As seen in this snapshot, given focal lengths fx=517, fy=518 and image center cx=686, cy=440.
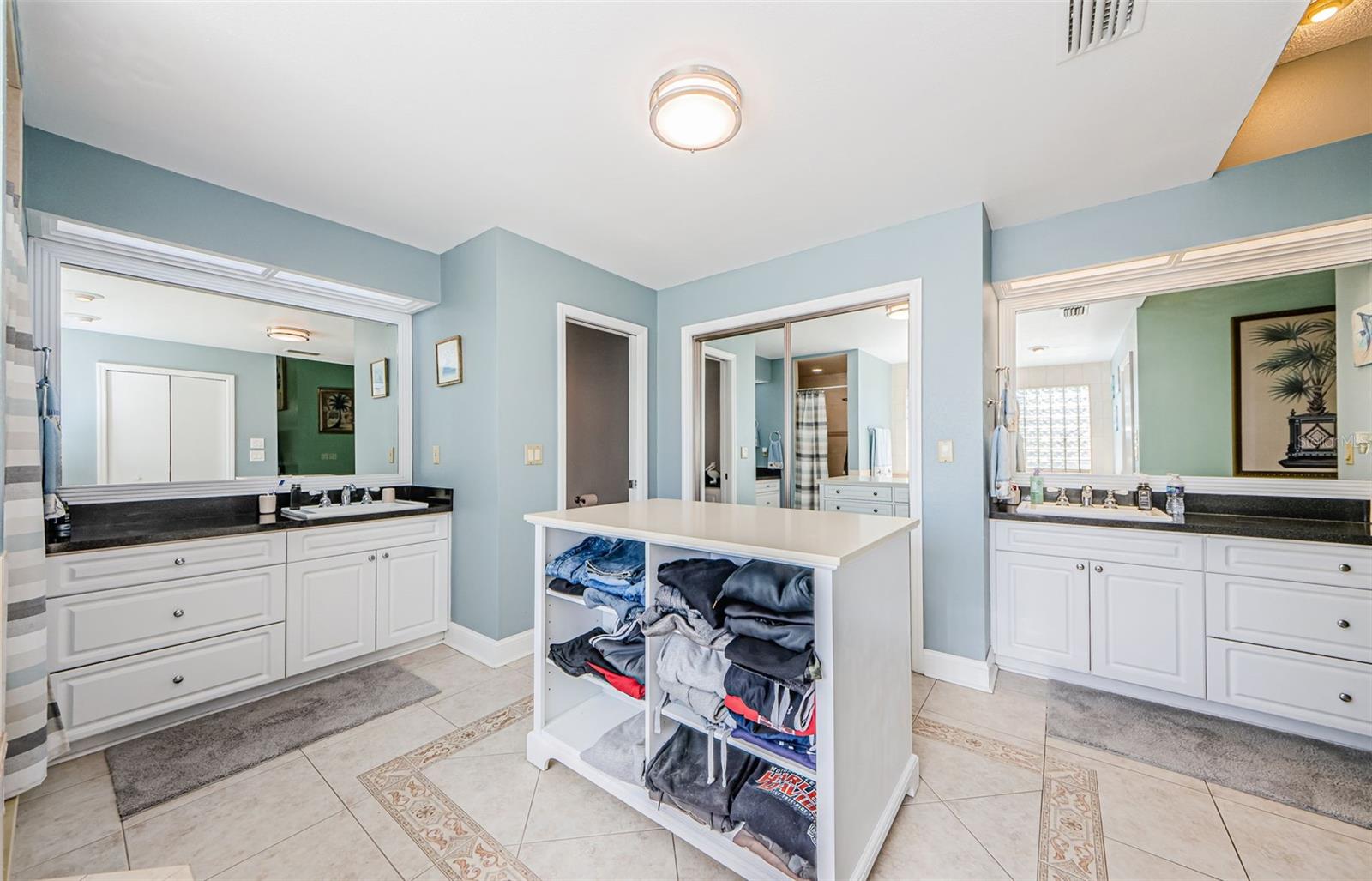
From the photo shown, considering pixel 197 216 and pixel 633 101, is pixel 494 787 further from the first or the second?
pixel 197 216

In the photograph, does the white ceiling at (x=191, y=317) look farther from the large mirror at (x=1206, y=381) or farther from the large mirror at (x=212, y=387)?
the large mirror at (x=1206, y=381)

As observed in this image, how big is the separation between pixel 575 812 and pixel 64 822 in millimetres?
1682

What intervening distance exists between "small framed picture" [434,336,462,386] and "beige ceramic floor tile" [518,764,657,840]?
2.26m

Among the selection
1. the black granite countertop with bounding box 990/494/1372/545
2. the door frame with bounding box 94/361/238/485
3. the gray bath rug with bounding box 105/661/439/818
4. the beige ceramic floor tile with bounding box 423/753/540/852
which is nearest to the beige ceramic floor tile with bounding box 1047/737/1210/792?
the black granite countertop with bounding box 990/494/1372/545

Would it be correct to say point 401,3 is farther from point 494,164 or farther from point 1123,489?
point 1123,489

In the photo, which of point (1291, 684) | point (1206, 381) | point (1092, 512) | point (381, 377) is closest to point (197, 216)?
point (381, 377)

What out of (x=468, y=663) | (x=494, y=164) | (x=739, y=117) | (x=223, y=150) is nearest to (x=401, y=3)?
(x=494, y=164)

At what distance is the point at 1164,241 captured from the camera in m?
2.60

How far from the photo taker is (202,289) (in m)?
2.75

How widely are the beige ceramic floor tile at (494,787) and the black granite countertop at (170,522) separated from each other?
4.76ft

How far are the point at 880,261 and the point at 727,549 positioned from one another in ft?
7.71

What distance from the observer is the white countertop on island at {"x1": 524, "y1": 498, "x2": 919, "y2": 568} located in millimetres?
1346

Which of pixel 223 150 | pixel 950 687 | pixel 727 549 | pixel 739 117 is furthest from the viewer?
pixel 950 687

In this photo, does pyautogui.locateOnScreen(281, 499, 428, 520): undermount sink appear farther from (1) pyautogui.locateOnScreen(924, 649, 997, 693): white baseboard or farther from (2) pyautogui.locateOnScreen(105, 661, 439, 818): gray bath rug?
(1) pyautogui.locateOnScreen(924, 649, 997, 693): white baseboard
